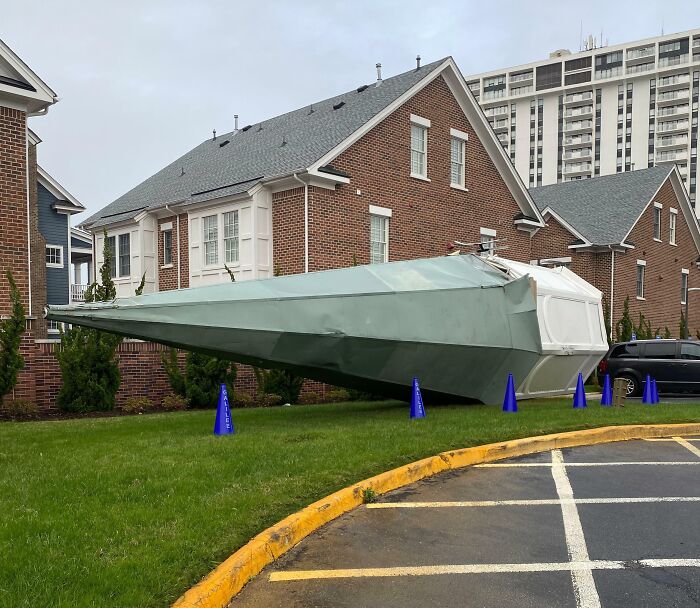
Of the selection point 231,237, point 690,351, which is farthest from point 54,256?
point 690,351

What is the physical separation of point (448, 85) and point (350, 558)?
2064 centimetres

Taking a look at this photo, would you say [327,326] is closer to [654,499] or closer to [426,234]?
[654,499]

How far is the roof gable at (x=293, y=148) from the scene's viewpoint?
2055 cm

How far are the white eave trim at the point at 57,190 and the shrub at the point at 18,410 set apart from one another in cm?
1623

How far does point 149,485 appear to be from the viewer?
20.6ft

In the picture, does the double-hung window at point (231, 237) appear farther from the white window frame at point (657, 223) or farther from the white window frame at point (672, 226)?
the white window frame at point (672, 226)

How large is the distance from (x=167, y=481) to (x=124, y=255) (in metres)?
20.8

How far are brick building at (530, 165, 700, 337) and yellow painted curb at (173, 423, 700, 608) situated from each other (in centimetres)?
2048

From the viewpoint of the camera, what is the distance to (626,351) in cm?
1978

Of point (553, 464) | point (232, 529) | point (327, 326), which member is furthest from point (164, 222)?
point (232, 529)

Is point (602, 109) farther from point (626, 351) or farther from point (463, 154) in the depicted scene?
point (626, 351)

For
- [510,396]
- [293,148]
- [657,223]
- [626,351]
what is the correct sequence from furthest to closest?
[657,223] → [293,148] → [626,351] → [510,396]

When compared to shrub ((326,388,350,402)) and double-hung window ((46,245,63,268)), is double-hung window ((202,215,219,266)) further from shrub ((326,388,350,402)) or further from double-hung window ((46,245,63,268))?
double-hung window ((46,245,63,268))

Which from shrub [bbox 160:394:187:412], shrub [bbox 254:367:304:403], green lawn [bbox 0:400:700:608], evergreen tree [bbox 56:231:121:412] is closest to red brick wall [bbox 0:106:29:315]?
evergreen tree [bbox 56:231:121:412]
